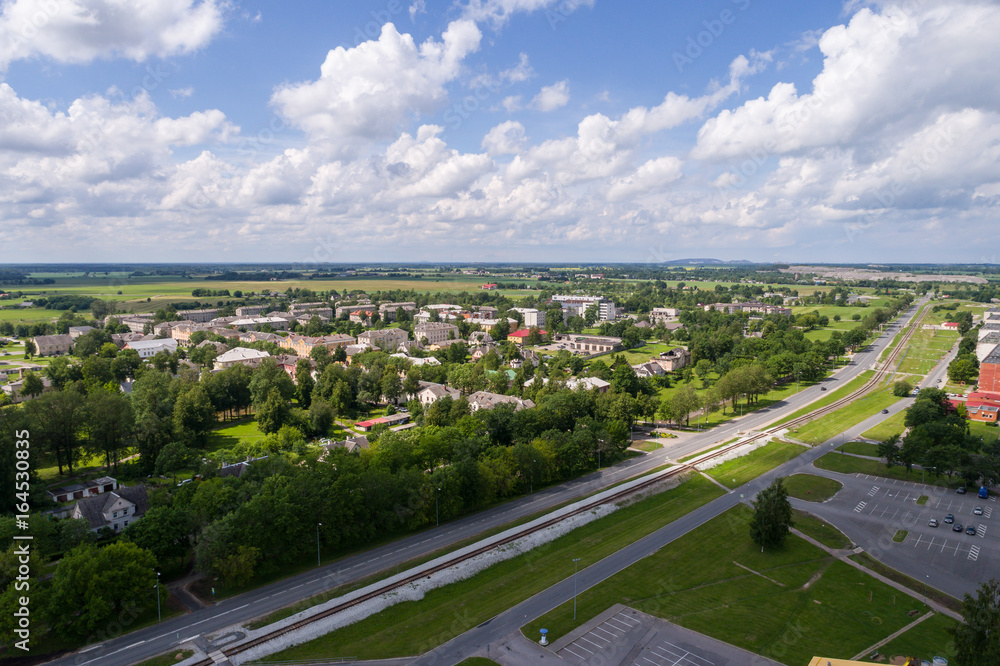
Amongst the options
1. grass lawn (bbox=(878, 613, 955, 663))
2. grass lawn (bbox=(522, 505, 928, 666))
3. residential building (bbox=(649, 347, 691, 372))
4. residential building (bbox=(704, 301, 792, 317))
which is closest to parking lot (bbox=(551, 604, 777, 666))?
grass lawn (bbox=(522, 505, 928, 666))

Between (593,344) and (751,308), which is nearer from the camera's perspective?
(593,344)

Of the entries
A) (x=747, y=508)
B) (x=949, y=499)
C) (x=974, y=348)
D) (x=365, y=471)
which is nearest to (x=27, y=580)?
(x=365, y=471)

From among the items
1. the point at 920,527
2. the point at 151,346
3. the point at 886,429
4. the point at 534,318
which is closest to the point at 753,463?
the point at 920,527

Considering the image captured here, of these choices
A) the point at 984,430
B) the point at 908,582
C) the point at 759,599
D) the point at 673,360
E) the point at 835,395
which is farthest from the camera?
the point at 673,360

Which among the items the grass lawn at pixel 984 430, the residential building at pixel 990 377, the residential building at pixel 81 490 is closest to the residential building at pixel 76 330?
the residential building at pixel 81 490

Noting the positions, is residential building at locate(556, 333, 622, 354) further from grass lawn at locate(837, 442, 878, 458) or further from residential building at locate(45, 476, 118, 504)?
residential building at locate(45, 476, 118, 504)

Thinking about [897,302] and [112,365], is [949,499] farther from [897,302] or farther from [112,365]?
[897,302]

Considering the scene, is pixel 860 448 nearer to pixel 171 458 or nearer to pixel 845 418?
pixel 845 418
